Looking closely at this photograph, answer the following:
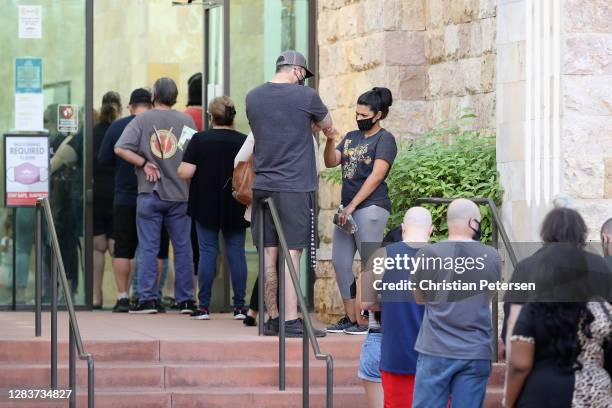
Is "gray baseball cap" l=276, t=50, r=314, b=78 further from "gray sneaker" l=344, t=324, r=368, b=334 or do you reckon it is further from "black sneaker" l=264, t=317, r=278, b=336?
"gray sneaker" l=344, t=324, r=368, b=334

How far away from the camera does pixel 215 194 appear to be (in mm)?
11438

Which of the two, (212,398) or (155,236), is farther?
(155,236)

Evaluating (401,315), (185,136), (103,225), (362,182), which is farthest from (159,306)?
(401,315)

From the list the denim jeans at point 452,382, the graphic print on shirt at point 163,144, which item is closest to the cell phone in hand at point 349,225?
the graphic print on shirt at point 163,144

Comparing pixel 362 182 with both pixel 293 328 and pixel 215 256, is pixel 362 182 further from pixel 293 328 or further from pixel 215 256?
pixel 215 256

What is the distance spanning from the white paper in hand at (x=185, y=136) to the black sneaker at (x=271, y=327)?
95.0 inches

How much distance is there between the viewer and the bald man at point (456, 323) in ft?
23.6

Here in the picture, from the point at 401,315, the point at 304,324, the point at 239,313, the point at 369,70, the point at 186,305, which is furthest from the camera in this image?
the point at 186,305

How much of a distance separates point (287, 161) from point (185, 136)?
230cm

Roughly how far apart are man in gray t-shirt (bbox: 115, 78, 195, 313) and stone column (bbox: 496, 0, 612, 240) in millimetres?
3022

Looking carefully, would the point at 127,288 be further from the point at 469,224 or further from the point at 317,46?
the point at 469,224

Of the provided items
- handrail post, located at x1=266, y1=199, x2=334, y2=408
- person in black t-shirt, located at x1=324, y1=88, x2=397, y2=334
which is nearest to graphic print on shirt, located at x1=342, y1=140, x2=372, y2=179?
person in black t-shirt, located at x1=324, y1=88, x2=397, y2=334

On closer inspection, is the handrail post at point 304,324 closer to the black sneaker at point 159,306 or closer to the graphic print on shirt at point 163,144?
the graphic print on shirt at point 163,144

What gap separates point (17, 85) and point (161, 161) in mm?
1703
